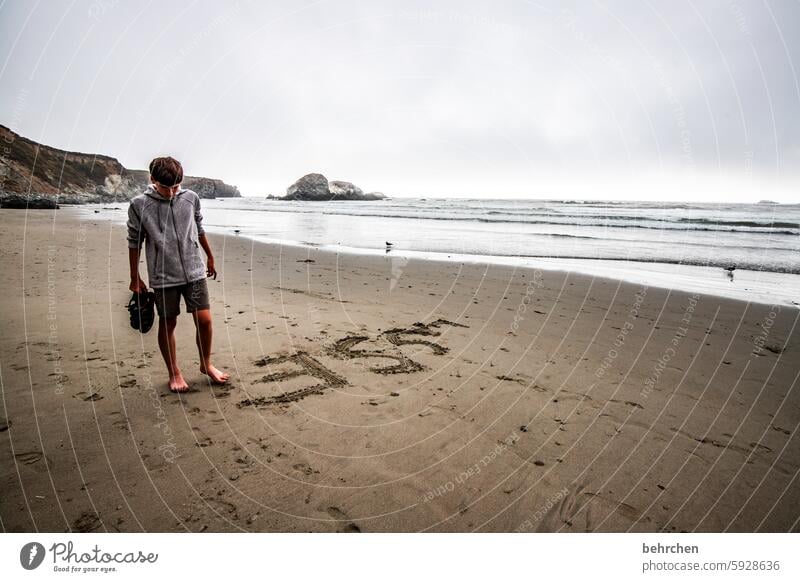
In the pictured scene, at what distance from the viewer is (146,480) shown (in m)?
2.80

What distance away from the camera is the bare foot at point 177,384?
13.5ft

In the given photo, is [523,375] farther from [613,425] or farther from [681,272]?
[681,272]

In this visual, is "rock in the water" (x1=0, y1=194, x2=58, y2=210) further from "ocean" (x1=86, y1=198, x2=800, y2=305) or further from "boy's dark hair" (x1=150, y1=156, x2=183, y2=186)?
"boy's dark hair" (x1=150, y1=156, x2=183, y2=186)

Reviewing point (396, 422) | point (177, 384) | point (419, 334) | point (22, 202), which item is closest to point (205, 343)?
point (177, 384)

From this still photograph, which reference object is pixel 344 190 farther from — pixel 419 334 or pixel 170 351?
pixel 170 351

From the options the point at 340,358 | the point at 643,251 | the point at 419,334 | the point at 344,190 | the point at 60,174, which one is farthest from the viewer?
the point at 344,190

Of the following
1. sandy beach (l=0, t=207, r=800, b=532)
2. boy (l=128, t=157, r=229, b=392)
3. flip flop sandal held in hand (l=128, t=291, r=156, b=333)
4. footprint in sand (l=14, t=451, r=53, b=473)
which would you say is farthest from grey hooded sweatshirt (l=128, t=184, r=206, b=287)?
footprint in sand (l=14, t=451, r=53, b=473)

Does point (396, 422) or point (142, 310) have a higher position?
point (142, 310)

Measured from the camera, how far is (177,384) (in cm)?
412

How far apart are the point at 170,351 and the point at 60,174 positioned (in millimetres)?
63740

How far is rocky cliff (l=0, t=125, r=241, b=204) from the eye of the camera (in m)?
35.4

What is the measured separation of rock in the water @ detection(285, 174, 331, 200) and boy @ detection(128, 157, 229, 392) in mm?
92391

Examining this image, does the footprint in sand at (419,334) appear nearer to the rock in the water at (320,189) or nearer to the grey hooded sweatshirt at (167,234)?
the grey hooded sweatshirt at (167,234)
